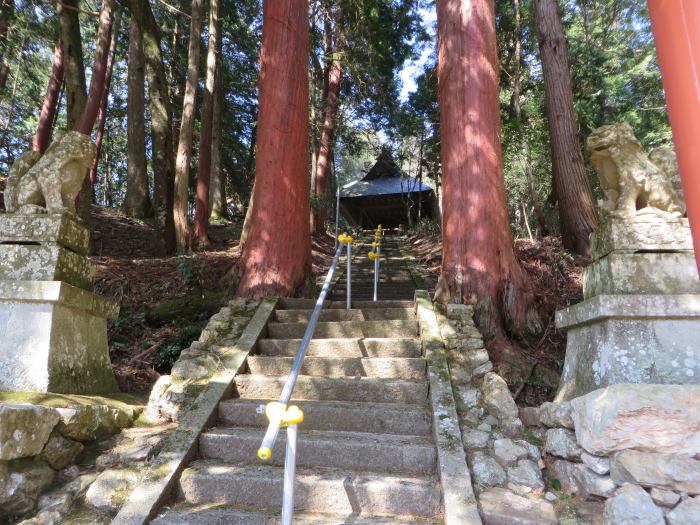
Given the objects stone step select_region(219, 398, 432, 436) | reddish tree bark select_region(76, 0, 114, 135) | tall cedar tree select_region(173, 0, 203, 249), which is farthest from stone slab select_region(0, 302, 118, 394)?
tall cedar tree select_region(173, 0, 203, 249)

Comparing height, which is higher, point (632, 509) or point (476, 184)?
point (476, 184)

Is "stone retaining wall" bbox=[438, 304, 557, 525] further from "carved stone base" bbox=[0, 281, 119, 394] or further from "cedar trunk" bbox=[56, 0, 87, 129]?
"cedar trunk" bbox=[56, 0, 87, 129]

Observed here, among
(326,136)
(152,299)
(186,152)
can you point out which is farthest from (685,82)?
(326,136)

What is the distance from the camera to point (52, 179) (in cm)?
358

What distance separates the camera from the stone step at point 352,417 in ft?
10.9

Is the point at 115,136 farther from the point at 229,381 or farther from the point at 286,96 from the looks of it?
the point at 229,381

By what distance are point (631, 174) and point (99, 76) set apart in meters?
7.95

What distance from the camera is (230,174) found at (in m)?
20.9

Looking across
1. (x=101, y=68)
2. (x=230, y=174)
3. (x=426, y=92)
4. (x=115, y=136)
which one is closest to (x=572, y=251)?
(x=101, y=68)

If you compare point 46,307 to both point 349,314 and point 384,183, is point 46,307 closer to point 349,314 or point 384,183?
point 349,314

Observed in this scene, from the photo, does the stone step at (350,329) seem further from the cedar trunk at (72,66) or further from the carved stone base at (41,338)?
the cedar trunk at (72,66)

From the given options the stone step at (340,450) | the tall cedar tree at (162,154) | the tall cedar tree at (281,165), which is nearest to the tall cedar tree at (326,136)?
the tall cedar tree at (162,154)

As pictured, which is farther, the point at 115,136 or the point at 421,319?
the point at 115,136

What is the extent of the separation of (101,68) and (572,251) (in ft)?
28.2
